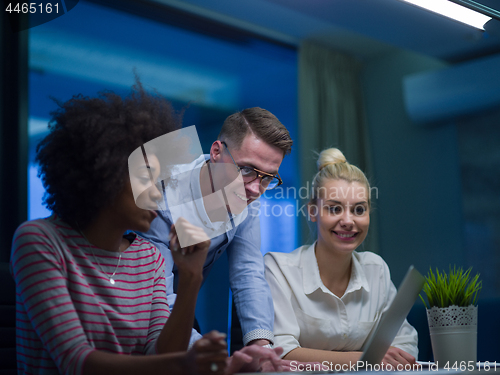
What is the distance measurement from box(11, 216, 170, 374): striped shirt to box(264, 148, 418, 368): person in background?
662 millimetres

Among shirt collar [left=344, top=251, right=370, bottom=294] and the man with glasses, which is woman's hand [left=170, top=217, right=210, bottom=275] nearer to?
the man with glasses

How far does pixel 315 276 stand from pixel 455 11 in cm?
110

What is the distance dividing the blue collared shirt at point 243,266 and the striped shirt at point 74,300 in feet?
1.12

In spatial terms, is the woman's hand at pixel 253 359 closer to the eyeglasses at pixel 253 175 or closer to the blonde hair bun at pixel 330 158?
the eyeglasses at pixel 253 175

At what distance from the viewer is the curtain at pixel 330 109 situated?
4066mm

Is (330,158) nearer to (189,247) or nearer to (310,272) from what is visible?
(310,272)

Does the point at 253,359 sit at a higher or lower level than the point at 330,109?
lower

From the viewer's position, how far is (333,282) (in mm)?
1892

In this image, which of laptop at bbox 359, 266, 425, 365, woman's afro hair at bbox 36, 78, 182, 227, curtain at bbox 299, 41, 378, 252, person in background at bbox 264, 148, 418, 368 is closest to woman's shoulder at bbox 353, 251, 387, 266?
person in background at bbox 264, 148, 418, 368

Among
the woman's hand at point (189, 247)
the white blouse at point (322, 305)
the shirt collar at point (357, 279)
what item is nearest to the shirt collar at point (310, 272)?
the white blouse at point (322, 305)

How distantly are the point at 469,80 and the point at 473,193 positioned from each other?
31.9 inches

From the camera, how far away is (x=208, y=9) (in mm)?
3674

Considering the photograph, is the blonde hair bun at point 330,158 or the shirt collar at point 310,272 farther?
the blonde hair bun at point 330,158

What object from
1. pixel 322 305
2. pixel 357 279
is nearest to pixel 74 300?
pixel 322 305
